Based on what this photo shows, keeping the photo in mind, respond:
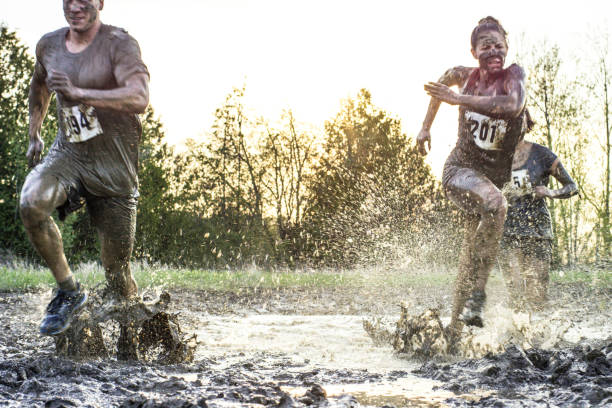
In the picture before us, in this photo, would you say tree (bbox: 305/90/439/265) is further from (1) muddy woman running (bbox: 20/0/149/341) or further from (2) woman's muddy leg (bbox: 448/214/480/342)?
(1) muddy woman running (bbox: 20/0/149/341)

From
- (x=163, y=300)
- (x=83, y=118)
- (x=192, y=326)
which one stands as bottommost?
(x=192, y=326)

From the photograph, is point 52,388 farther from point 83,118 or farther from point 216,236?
point 216,236

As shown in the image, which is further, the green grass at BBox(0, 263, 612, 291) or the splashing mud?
the green grass at BBox(0, 263, 612, 291)

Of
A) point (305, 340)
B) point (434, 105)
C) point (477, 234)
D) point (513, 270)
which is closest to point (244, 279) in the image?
point (305, 340)

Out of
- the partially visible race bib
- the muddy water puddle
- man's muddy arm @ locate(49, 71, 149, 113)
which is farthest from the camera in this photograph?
the partially visible race bib

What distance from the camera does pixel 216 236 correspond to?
21938 millimetres

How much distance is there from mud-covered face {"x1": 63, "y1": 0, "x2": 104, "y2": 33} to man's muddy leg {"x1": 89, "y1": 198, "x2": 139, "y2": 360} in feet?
3.73

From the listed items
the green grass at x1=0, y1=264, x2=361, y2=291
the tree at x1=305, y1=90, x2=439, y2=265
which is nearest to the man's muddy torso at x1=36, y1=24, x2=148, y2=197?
the green grass at x1=0, y1=264, x2=361, y2=291

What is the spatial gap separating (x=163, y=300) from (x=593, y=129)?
19.4 meters

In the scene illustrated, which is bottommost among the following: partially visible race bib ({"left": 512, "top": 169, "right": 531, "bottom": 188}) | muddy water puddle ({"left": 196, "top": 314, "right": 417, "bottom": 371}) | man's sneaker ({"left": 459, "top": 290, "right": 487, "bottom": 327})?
muddy water puddle ({"left": 196, "top": 314, "right": 417, "bottom": 371})

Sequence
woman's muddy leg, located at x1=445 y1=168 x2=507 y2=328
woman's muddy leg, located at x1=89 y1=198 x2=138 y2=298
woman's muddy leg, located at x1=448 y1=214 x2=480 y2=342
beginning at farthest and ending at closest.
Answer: woman's muddy leg, located at x1=448 y1=214 x2=480 y2=342, woman's muddy leg, located at x1=445 y1=168 x2=507 y2=328, woman's muddy leg, located at x1=89 y1=198 x2=138 y2=298

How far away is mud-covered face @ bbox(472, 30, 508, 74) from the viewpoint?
4703mm

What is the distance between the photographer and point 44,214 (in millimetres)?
3842

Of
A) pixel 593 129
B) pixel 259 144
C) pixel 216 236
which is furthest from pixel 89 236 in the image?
pixel 593 129
